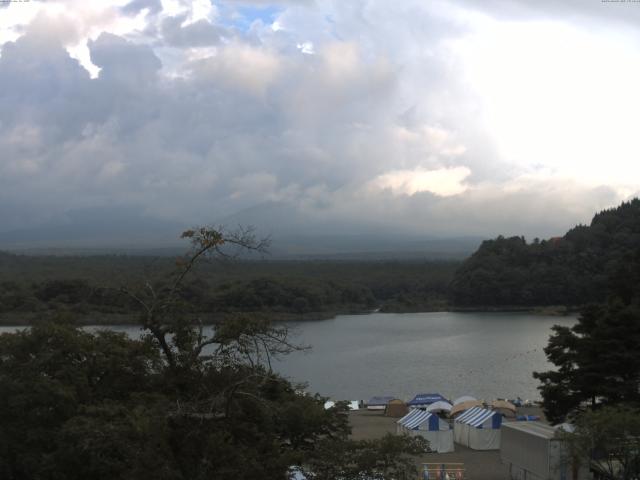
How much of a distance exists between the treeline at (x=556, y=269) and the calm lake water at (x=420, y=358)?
1034cm

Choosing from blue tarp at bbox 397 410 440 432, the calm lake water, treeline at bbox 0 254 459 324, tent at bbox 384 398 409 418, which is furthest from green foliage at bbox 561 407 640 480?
treeline at bbox 0 254 459 324

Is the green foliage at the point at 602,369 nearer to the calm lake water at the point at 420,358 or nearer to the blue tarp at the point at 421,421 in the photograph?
the blue tarp at the point at 421,421

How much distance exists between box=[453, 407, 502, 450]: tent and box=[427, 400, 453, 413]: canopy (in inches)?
159

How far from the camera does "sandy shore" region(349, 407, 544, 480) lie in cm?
1408

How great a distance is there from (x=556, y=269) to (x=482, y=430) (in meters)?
50.2

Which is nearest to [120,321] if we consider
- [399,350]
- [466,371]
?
[399,350]

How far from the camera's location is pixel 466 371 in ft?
101

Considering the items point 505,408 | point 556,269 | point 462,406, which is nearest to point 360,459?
point 462,406

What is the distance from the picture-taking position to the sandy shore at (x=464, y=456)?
14.1 m

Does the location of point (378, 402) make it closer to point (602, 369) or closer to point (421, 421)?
point (421, 421)

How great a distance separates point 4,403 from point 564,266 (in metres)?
62.1

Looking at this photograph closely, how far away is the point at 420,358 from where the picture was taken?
34750 mm

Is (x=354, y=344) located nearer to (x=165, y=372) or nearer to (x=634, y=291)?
(x=634, y=291)

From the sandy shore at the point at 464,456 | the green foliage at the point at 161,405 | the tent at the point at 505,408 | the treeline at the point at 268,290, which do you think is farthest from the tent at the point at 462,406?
the treeline at the point at 268,290
